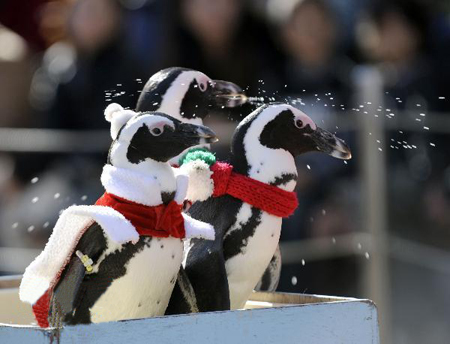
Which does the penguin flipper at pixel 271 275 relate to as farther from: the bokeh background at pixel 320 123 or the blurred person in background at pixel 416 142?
the blurred person in background at pixel 416 142

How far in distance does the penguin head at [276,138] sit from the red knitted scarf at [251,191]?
2 centimetres

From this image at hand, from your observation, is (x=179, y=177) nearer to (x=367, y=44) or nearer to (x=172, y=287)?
(x=172, y=287)

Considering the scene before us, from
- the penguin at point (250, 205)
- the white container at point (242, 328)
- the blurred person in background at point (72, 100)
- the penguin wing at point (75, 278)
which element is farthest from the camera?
the blurred person in background at point (72, 100)

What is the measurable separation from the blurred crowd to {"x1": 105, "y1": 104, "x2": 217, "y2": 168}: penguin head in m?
1.54

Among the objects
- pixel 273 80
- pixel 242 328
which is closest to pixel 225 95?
pixel 242 328

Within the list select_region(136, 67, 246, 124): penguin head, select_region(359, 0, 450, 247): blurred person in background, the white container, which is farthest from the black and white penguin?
select_region(359, 0, 450, 247): blurred person in background

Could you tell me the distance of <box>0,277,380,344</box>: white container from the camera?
3.51ft

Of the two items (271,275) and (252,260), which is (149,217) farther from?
(271,275)

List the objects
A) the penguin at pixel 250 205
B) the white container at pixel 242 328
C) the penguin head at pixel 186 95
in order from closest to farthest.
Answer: the white container at pixel 242 328 → the penguin at pixel 250 205 → the penguin head at pixel 186 95

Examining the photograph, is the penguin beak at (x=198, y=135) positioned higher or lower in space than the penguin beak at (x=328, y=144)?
higher

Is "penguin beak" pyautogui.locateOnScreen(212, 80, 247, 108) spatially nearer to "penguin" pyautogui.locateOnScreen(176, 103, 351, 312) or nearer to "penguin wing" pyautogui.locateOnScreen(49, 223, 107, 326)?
"penguin" pyautogui.locateOnScreen(176, 103, 351, 312)

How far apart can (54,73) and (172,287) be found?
2109 millimetres

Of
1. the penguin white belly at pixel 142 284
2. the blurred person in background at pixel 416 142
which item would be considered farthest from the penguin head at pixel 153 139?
the blurred person in background at pixel 416 142

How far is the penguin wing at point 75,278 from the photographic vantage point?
1.26 metres
